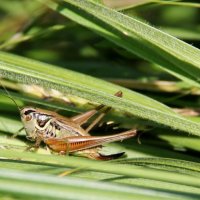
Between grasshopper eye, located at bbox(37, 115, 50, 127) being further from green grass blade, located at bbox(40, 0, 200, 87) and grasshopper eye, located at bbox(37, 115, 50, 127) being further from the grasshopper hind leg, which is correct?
green grass blade, located at bbox(40, 0, 200, 87)

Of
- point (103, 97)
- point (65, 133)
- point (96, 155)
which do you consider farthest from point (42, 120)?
point (103, 97)

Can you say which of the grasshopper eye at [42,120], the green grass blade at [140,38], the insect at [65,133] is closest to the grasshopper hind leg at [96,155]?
the insect at [65,133]

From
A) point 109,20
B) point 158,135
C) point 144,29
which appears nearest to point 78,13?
point 109,20

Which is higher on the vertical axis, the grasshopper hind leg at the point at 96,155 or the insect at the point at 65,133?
the insect at the point at 65,133

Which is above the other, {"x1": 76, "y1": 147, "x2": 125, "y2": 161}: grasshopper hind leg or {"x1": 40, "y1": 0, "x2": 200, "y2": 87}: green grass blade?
{"x1": 40, "y1": 0, "x2": 200, "y2": 87}: green grass blade

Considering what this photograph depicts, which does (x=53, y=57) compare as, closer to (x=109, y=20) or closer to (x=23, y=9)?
(x=23, y=9)

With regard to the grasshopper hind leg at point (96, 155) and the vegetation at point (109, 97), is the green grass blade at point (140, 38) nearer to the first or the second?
the vegetation at point (109, 97)

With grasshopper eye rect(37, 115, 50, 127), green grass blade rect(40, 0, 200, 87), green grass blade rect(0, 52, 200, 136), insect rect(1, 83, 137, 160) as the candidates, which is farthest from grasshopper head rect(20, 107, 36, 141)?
green grass blade rect(40, 0, 200, 87)

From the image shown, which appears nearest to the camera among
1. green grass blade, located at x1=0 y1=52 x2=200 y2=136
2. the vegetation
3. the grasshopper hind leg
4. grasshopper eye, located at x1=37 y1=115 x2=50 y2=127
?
the vegetation

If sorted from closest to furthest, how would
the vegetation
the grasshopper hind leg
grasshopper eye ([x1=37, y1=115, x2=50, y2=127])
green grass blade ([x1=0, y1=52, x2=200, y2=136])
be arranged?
the vegetation → green grass blade ([x1=0, y1=52, x2=200, y2=136]) → the grasshopper hind leg → grasshopper eye ([x1=37, y1=115, x2=50, y2=127])
